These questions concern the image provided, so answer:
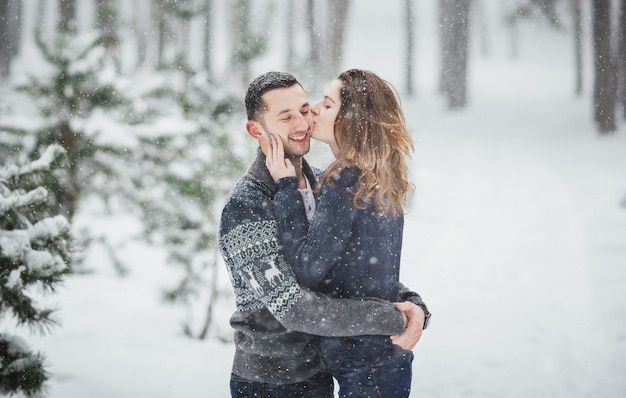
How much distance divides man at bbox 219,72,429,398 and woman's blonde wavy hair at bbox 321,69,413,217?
0.18 meters

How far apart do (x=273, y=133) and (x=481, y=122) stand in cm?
1521

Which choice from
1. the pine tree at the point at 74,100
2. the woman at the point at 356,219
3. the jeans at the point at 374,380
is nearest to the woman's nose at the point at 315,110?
the woman at the point at 356,219

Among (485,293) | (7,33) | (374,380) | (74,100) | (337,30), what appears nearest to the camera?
(374,380)

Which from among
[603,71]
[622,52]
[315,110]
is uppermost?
[622,52]

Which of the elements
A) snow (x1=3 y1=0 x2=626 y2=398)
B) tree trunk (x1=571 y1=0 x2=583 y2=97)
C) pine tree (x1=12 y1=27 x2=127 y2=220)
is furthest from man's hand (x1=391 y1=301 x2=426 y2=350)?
tree trunk (x1=571 y1=0 x2=583 y2=97)

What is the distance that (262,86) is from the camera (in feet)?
7.37

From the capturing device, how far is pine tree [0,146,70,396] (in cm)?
274

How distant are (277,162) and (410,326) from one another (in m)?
0.78

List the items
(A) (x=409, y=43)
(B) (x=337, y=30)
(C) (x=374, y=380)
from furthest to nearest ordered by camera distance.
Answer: (A) (x=409, y=43)
(B) (x=337, y=30)
(C) (x=374, y=380)

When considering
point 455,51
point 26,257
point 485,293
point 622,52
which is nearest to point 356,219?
point 26,257

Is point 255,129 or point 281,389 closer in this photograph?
point 281,389

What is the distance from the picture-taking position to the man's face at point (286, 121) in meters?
2.21

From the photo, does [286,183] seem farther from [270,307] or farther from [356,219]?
[270,307]

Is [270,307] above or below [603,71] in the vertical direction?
below
